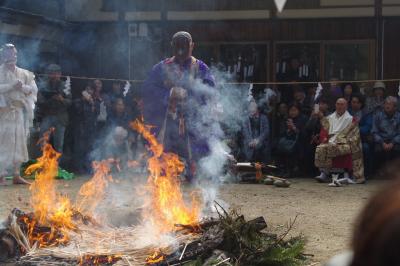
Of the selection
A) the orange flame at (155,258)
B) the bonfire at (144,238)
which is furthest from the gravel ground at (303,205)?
the orange flame at (155,258)

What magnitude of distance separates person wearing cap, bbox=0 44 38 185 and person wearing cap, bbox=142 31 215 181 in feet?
10.7

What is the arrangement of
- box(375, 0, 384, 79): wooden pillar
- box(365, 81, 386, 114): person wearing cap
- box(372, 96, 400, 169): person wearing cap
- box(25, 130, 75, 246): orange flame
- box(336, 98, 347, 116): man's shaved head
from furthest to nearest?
1. box(375, 0, 384, 79): wooden pillar
2. box(365, 81, 386, 114): person wearing cap
3. box(372, 96, 400, 169): person wearing cap
4. box(336, 98, 347, 116): man's shaved head
5. box(25, 130, 75, 246): orange flame

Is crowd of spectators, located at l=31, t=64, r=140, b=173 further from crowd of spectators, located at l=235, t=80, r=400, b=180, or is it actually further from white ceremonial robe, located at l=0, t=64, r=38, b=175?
crowd of spectators, located at l=235, t=80, r=400, b=180

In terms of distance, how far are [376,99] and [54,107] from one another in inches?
230

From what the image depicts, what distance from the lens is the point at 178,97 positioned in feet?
22.0

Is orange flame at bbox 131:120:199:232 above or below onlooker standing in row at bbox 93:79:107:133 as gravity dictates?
below

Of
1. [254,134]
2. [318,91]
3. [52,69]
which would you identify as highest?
[52,69]

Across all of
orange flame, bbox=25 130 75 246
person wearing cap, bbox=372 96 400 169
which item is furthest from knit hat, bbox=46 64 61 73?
orange flame, bbox=25 130 75 246

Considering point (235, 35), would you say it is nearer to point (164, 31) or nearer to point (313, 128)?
point (164, 31)

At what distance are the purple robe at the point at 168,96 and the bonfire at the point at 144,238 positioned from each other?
1073 millimetres

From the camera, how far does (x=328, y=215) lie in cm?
689

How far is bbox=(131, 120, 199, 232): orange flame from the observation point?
17.3 ft

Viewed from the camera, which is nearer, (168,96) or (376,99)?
(168,96)

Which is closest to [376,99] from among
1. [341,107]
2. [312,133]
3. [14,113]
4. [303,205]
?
[341,107]
